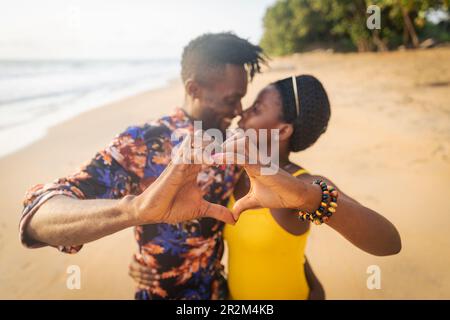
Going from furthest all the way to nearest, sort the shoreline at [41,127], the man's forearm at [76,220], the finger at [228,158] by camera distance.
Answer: the shoreline at [41,127] → the man's forearm at [76,220] → the finger at [228,158]

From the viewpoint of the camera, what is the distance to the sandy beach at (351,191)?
351cm

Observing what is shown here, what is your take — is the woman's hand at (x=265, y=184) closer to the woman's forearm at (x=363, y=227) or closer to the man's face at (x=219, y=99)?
the woman's forearm at (x=363, y=227)

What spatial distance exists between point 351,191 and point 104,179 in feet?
15.4

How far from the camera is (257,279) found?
207 cm

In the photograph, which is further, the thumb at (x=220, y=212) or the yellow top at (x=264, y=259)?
the yellow top at (x=264, y=259)

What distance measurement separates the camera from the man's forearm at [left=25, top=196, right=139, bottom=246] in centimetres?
122

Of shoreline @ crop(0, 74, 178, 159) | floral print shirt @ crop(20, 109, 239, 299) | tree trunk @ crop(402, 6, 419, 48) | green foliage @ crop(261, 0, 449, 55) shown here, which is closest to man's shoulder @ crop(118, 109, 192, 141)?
floral print shirt @ crop(20, 109, 239, 299)

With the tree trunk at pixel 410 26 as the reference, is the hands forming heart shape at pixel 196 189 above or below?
below

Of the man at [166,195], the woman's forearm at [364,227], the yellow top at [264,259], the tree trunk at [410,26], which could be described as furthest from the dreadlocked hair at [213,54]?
the tree trunk at [410,26]

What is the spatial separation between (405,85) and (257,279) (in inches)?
570

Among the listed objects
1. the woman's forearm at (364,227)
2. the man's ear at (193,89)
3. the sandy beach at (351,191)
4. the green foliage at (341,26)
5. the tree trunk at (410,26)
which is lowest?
the sandy beach at (351,191)

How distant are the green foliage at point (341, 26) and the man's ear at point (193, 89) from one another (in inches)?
459

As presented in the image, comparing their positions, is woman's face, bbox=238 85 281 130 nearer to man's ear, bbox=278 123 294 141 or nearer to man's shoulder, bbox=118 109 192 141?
man's ear, bbox=278 123 294 141
